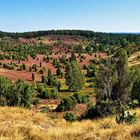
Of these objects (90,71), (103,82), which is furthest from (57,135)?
(90,71)

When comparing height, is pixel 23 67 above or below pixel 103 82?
below

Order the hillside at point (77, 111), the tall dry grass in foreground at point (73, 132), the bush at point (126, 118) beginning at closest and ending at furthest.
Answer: the tall dry grass in foreground at point (73, 132)
the hillside at point (77, 111)
the bush at point (126, 118)

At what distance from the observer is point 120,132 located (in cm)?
1312

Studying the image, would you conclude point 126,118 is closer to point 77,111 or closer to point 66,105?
point 77,111

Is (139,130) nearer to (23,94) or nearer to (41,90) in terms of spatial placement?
(23,94)

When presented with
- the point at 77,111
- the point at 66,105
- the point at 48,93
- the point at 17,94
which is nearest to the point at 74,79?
the point at 48,93

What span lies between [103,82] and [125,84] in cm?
650

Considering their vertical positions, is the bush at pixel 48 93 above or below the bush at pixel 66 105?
below

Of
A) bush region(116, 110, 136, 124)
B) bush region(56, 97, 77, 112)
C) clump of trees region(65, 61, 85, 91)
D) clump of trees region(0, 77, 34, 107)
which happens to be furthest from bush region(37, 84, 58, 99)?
bush region(116, 110, 136, 124)

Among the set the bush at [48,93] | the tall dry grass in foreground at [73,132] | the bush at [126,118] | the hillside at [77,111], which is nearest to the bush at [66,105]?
the hillside at [77,111]

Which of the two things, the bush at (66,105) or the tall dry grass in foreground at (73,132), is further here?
the bush at (66,105)

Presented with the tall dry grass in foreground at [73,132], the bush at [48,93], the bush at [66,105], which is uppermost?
the tall dry grass in foreground at [73,132]

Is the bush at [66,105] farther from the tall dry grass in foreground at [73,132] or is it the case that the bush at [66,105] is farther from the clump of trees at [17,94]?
the tall dry grass in foreground at [73,132]

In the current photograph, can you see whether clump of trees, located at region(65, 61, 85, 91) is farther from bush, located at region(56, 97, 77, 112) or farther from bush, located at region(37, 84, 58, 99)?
bush, located at region(56, 97, 77, 112)
